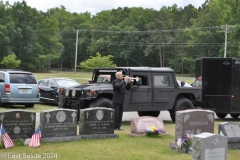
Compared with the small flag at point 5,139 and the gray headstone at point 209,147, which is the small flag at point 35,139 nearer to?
the small flag at point 5,139

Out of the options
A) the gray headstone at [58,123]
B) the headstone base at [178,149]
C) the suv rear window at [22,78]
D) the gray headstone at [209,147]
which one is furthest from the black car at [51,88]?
the gray headstone at [209,147]

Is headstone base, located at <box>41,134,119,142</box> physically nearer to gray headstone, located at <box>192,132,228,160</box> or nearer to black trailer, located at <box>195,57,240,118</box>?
gray headstone, located at <box>192,132,228,160</box>

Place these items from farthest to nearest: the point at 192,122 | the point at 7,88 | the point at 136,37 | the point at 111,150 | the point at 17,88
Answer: the point at 136,37 < the point at 17,88 < the point at 7,88 < the point at 192,122 < the point at 111,150

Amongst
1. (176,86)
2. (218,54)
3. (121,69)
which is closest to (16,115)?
(121,69)

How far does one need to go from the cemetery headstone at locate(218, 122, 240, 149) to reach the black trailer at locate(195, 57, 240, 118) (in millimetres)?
7141

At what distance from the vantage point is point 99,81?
50.9 feet

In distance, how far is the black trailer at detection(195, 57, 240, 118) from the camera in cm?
1731

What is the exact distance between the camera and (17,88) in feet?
60.6

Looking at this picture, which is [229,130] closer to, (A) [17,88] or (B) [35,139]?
(B) [35,139]

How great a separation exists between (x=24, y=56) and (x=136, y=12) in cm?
3195

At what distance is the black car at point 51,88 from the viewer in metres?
21.2

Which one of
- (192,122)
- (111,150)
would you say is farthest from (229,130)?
(111,150)

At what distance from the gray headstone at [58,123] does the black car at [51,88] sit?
10643mm

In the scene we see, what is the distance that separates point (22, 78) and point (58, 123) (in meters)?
9.33
